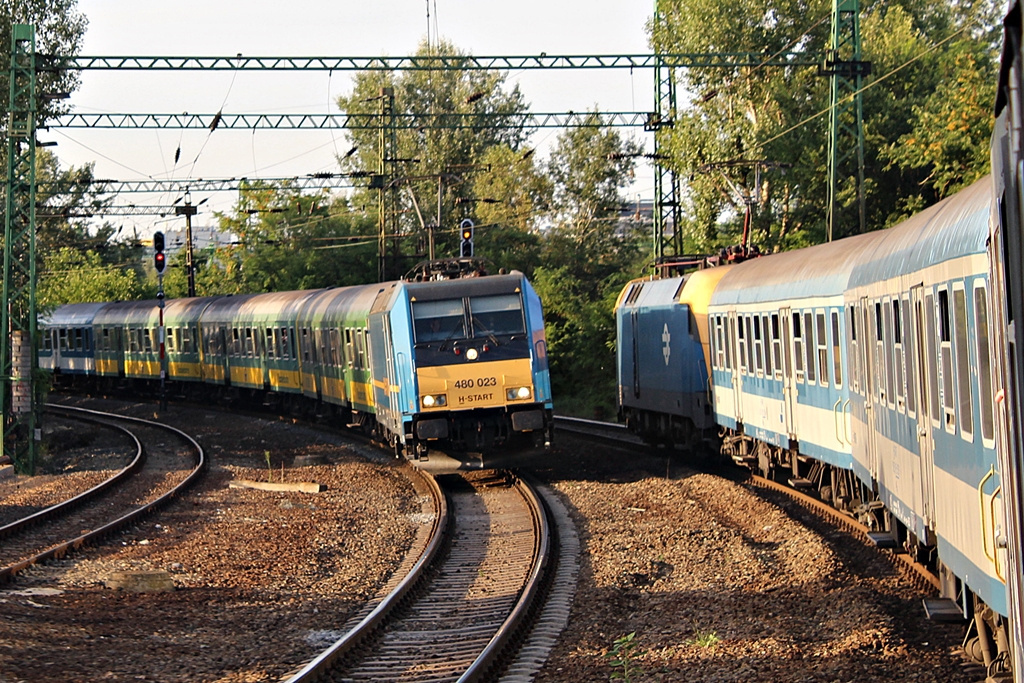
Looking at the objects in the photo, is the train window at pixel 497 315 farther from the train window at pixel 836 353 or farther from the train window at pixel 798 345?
the train window at pixel 836 353

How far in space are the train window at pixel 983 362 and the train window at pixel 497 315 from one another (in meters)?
13.6

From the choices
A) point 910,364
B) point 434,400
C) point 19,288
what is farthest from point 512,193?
point 910,364

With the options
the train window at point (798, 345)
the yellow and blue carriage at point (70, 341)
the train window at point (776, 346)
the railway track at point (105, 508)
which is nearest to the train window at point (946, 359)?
the train window at point (798, 345)

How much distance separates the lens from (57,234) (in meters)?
66.0

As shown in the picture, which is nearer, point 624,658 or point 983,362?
point 983,362

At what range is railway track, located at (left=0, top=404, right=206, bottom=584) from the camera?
1458cm

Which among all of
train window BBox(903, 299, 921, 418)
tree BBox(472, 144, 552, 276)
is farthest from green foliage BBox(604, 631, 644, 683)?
tree BBox(472, 144, 552, 276)

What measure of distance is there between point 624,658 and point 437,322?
1044 centimetres

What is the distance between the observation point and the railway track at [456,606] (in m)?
9.37

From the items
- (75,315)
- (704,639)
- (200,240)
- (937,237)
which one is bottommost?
(704,639)

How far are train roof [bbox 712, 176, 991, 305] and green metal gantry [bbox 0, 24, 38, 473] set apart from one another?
12.5 meters

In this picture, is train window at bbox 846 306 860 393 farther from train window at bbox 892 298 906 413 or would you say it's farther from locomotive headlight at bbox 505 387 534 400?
locomotive headlight at bbox 505 387 534 400

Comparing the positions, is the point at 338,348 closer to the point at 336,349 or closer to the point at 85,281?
the point at 336,349

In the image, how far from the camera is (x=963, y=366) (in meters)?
6.27
